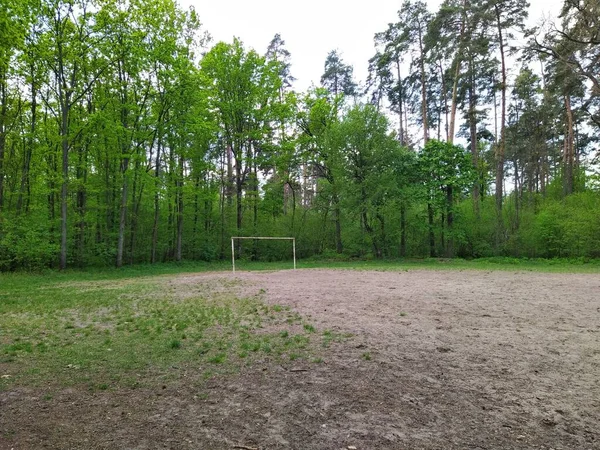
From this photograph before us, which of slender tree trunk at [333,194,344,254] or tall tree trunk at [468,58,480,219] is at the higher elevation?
tall tree trunk at [468,58,480,219]

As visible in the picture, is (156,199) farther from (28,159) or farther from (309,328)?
(309,328)

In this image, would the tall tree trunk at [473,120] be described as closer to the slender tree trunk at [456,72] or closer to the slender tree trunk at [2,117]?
the slender tree trunk at [456,72]

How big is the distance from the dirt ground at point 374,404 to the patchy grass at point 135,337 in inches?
16.6

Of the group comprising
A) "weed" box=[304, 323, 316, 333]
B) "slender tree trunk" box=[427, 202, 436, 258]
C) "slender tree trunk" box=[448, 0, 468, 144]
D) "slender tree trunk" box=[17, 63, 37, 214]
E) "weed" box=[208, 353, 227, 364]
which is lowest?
"weed" box=[304, 323, 316, 333]

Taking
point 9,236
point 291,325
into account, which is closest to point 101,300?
point 291,325

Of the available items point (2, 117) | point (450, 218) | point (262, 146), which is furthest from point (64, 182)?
point (450, 218)

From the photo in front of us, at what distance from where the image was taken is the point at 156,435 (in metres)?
2.67

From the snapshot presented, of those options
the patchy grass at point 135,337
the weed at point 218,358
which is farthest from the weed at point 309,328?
the weed at point 218,358

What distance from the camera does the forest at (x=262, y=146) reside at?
53.7 feet

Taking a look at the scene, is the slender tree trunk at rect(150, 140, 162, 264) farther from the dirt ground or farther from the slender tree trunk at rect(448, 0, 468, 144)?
the slender tree trunk at rect(448, 0, 468, 144)

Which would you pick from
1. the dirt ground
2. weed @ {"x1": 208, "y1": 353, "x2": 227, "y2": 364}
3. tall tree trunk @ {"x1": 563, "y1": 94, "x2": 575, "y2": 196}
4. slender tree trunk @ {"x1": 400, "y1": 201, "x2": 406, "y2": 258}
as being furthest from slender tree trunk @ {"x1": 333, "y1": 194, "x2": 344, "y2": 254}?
weed @ {"x1": 208, "y1": 353, "x2": 227, "y2": 364}

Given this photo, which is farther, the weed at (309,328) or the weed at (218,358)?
the weed at (309,328)

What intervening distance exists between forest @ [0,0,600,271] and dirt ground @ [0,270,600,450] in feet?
52.0

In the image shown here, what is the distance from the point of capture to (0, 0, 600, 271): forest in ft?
53.7
